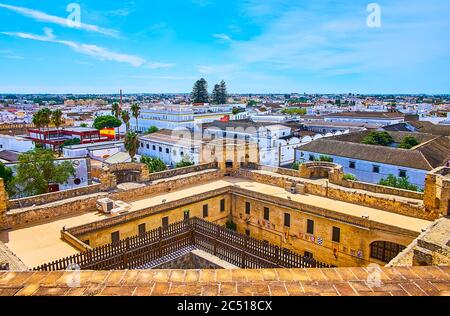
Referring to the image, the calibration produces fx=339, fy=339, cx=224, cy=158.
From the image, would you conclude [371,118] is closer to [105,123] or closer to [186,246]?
[105,123]

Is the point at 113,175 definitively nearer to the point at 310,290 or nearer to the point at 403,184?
the point at 310,290

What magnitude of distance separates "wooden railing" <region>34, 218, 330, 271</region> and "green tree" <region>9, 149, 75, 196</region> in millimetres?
22004

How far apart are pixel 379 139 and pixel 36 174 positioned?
46941mm

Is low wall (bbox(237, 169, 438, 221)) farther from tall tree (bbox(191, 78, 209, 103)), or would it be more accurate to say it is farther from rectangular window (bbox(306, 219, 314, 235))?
tall tree (bbox(191, 78, 209, 103))

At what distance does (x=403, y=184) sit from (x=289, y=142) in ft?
68.7

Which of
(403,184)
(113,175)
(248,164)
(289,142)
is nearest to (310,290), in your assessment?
(113,175)

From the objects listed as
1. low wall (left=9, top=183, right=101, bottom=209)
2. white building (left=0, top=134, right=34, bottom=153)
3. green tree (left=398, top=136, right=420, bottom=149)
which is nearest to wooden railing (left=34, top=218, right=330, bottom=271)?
low wall (left=9, top=183, right=101, bottom=209)

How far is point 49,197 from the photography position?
62.8 feet

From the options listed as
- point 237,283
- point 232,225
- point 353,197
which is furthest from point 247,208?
point 237,283

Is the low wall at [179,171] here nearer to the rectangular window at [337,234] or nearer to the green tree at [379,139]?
the rectangular window at [337,234]

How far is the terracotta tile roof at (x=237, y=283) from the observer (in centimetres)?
325

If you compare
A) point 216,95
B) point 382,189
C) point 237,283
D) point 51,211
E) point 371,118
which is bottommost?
point 51,211

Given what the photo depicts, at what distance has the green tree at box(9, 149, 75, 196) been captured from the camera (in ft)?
103
